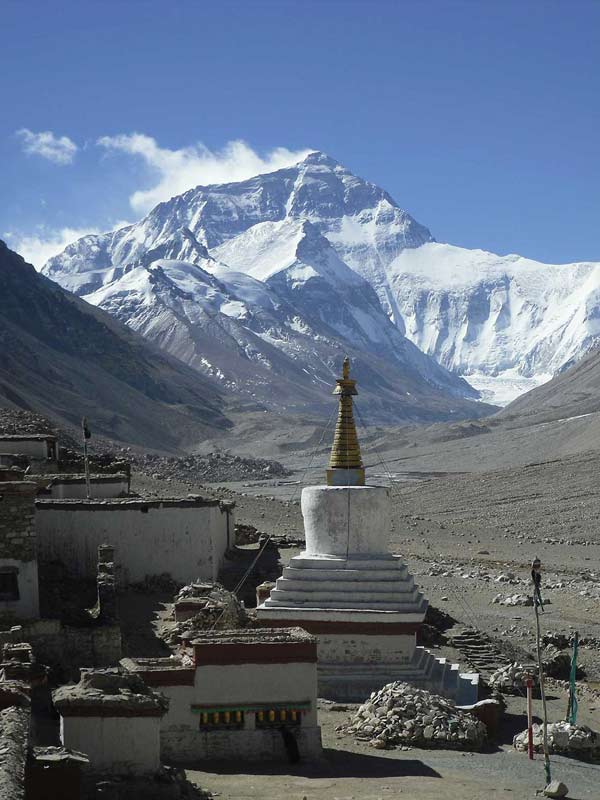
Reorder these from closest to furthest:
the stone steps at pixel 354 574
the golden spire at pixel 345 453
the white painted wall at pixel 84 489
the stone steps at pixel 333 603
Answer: the stone steps at pixel 333 603, the stone steps at pixel 354 574, the golden spire at pixel 345 453, the white painted wall at pixel 84 489

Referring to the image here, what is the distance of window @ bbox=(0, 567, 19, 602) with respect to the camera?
48.9 ft

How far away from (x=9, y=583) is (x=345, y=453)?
5120 millimetres

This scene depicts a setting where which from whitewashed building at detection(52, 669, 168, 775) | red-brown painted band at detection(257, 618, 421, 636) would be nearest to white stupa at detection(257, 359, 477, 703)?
red-brown painted band at detection(257, 618, 421, 636)

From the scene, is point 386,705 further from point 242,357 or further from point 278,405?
point 242,357

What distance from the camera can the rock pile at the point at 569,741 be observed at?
13578mm

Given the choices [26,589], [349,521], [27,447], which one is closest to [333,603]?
[349,521]

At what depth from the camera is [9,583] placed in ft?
49.2

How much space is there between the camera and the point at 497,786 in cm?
1166

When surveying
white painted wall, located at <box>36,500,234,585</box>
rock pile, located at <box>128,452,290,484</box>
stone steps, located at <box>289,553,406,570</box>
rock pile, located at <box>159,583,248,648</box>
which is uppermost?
rock pile, located at <box>128,452,290,484</box>

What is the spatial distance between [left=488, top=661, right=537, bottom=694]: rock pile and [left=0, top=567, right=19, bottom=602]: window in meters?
6.45

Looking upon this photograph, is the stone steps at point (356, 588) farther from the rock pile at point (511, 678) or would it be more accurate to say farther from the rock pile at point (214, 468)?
the rock pile at point (214, 468)

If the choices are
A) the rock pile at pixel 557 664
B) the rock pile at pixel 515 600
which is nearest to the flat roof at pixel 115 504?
the rock pile at pixel 557 664

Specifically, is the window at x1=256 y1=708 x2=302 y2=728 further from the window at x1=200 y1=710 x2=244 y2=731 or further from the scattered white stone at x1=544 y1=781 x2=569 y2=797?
the scattered white stone at x1=544 y1=781 x2=569 y2=797

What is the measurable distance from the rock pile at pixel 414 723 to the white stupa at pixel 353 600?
160 cm
